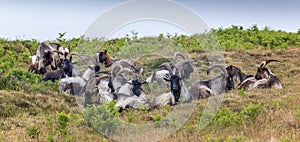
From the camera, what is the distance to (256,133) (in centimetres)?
908

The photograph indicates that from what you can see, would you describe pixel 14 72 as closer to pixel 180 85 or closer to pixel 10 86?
pixel 10 86

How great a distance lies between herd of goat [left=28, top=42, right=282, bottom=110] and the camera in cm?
1379

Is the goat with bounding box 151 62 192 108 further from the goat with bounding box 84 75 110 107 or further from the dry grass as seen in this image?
the goat with bounding box 84 75 110 107

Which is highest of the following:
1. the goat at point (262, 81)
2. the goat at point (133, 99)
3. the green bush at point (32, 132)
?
the goat at point (262, 81)

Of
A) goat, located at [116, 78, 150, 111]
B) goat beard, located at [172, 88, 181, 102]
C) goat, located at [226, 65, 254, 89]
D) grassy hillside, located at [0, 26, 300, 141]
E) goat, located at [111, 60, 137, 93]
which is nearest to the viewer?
grassy hillside, located at [0, 26, 300, 141]

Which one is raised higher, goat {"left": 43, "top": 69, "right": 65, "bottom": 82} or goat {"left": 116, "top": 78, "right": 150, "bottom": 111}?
goat {"left": 43, "top": 69, "right": 65, "bottom": 82}

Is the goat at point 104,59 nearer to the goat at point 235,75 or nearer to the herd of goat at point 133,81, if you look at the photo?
the herd of goat at point 133,81

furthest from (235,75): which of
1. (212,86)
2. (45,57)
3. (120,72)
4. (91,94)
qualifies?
(45,57)

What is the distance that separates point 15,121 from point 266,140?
5885mm

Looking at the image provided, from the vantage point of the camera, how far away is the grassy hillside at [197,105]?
30.5 ft

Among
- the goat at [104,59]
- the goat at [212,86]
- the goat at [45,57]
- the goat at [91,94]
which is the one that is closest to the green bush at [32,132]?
the goat at [91,94]

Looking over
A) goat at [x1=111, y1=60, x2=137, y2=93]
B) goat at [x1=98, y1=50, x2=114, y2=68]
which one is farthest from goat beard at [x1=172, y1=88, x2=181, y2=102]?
goat at [x1=98, y1=50, x2=114, y2=68]

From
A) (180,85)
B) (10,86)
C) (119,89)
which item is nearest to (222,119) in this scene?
(180,85)

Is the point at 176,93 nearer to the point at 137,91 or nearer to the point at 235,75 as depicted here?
the point at 137,91
